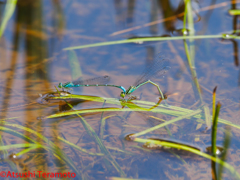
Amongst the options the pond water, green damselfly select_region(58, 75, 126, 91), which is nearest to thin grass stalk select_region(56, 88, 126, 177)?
the pond water

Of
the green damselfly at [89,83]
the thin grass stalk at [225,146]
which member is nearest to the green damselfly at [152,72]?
the green damselfly at [89,83]

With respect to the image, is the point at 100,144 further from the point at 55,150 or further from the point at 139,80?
the point at 139,80

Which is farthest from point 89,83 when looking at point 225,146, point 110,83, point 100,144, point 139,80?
point 225,146

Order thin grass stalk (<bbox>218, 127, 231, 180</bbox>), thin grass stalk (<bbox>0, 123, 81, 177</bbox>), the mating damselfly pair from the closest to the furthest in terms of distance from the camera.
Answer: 1. thin grass stalk (<bbox>218, 127, 231, 180</bbox>)
2. thin grass stalk (<bbox>0, 123, 81, 177</bbox>)
3. the mating damselfly pair

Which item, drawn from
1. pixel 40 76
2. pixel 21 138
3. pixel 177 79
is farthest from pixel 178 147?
pixel 40 76

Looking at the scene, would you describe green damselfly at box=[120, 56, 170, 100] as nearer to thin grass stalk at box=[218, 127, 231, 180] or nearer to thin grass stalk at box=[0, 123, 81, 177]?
thin grass stalk at box=[218, 127, 231, 180]
